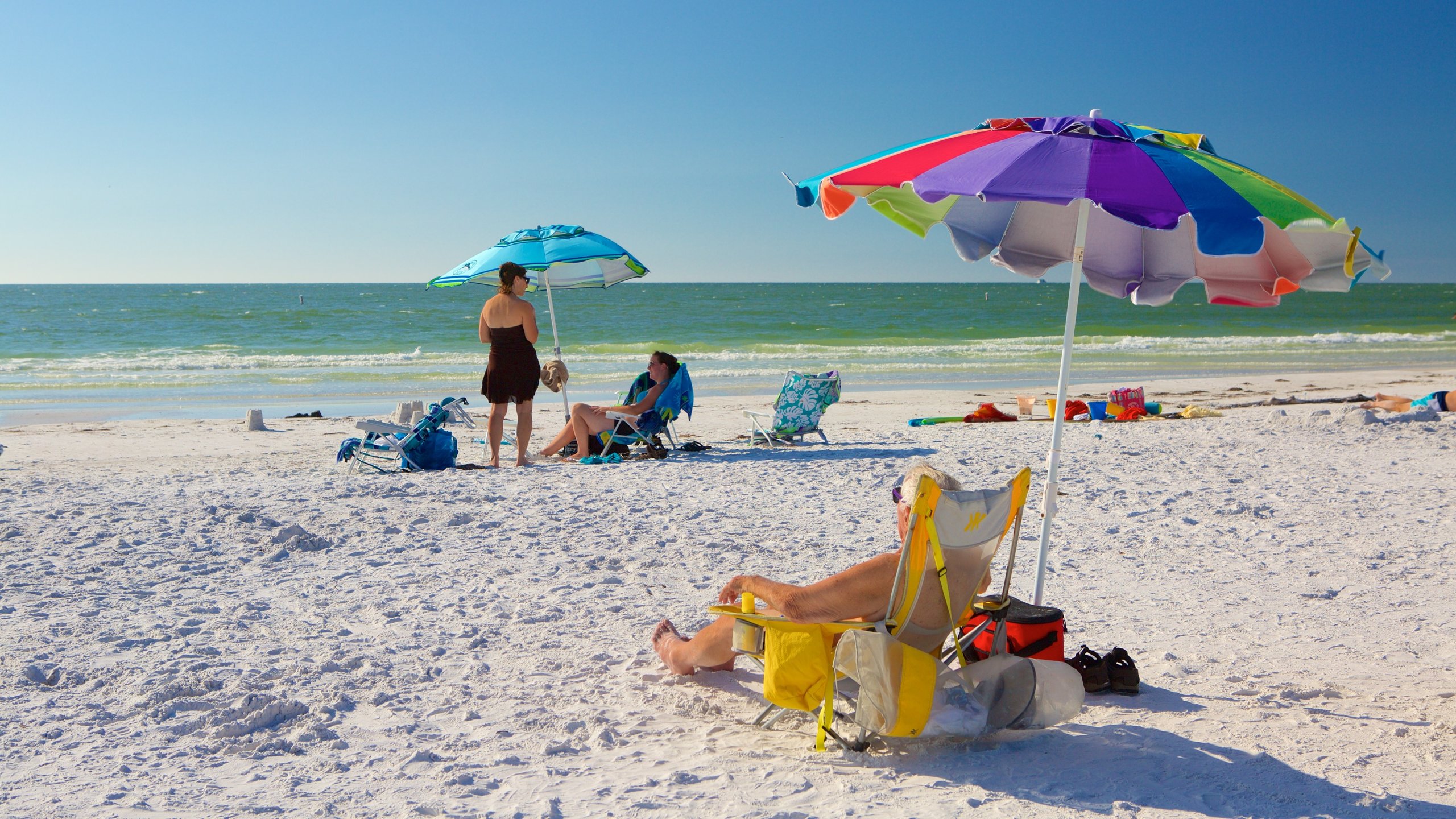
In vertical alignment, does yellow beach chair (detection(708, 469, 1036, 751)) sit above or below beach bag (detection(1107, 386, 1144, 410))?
below

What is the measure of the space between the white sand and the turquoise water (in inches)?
323

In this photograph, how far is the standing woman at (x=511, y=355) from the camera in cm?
731

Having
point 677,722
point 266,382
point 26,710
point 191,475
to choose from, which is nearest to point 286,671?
point 26,710

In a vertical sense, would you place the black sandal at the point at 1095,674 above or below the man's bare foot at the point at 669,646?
above

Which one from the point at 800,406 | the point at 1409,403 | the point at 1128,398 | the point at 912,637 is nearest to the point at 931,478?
the point at 912,637

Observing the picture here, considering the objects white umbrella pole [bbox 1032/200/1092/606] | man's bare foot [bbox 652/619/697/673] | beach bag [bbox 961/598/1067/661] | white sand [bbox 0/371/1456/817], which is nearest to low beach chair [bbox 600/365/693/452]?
white sand [bbox 0/371/1456/817]

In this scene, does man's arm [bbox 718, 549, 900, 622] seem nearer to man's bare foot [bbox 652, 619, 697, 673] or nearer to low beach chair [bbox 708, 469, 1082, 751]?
low beach chair [bbox 708, 469, 1082, 751]

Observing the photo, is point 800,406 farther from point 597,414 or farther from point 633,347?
point 633,347

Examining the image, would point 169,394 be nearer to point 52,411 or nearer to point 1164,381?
point 52,411

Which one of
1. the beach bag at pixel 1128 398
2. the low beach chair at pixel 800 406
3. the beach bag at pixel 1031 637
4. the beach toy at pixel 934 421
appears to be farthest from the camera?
the beach bag at pixel 1128 398

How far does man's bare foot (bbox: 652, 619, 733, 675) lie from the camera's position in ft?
11.0

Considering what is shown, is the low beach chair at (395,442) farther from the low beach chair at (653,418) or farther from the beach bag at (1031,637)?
the beach bag at (1031,637)

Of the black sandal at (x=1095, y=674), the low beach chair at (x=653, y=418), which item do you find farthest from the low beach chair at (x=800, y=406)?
the black sandal at (x=1095, y=674)

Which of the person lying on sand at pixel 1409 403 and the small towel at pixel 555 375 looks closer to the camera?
the small towel at pixel 555 375
